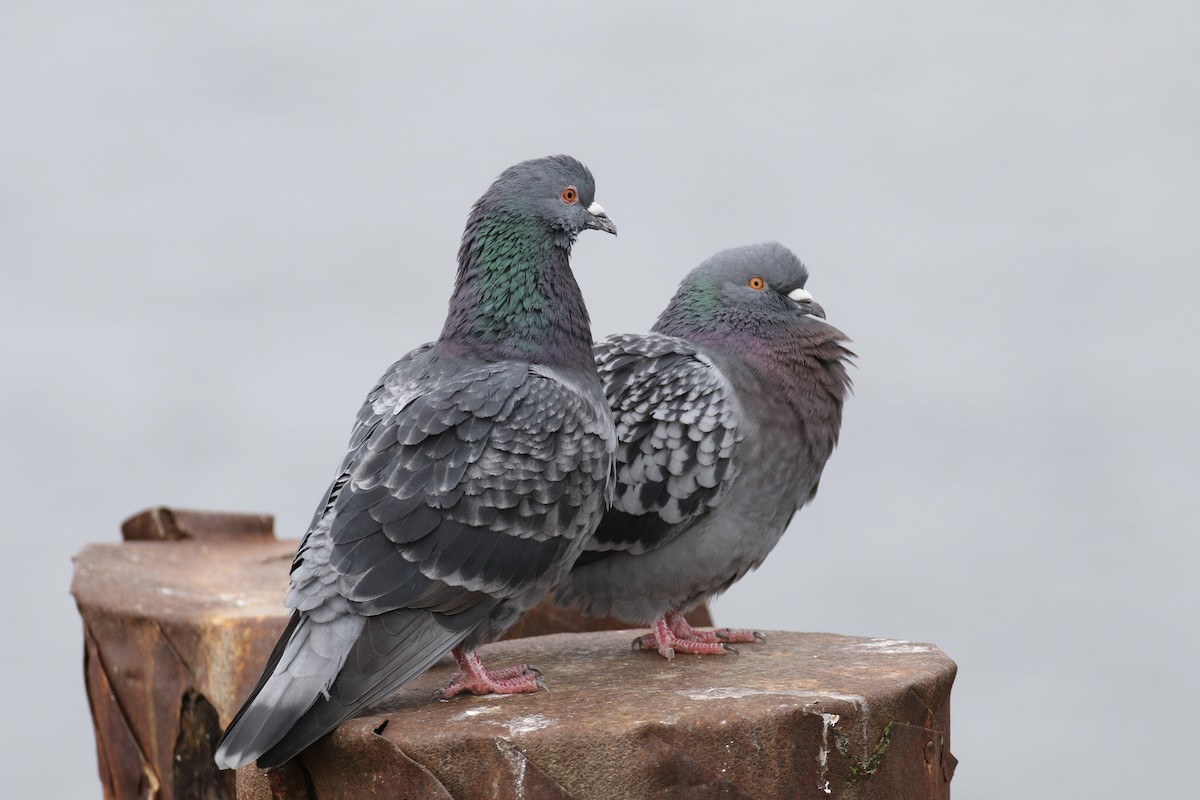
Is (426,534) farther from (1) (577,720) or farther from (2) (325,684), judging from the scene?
(1) (577,720)

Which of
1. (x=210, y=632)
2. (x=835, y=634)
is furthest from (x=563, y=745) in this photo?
(x=210, y=632)

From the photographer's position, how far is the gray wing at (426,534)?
14.2 feet

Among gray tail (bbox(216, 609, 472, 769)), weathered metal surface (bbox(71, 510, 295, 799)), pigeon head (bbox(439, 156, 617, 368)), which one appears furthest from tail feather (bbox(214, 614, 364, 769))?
weathered metal surface (bbox(71, 510, 295, 799))

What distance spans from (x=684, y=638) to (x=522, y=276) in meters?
1.51

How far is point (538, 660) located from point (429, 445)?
1102 millimetres

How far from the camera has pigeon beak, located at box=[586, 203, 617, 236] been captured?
523 centimetres

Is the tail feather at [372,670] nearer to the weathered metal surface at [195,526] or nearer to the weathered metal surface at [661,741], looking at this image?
the weathered metal surface at [661,741]

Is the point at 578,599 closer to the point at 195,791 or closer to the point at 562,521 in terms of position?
the point at 562,521

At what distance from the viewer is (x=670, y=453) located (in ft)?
17.7

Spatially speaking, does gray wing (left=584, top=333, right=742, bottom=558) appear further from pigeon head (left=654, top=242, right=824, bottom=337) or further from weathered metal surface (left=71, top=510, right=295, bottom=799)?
weathered metal surface (left=71, top=510, right=295, bottom=799)

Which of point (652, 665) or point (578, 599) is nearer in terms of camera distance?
point (652, 665)

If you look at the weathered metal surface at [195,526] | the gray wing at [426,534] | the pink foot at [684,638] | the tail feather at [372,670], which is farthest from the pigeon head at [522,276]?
the weathered metal surface at [195,526]

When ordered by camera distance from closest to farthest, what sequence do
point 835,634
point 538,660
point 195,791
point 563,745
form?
point 563,745 → point 538,660 → point 835,634 → point 195,791

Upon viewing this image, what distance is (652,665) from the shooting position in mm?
5258
